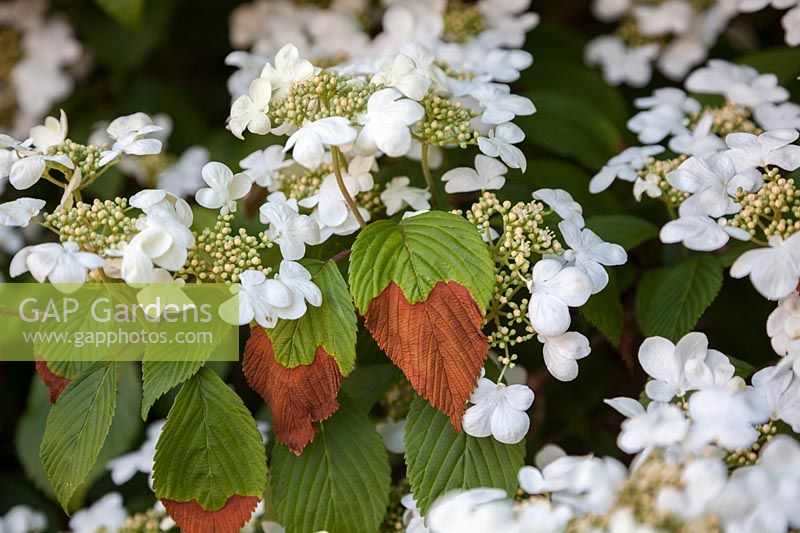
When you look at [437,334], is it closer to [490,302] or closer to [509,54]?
[490,302]

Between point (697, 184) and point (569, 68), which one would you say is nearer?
point (697, 184)

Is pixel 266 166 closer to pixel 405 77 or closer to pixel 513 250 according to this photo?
pixel 405 77

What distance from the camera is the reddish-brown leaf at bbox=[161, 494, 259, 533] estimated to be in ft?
2.91

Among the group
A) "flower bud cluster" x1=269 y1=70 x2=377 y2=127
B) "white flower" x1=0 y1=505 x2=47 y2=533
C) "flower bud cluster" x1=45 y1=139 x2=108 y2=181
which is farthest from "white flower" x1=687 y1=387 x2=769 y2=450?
"white flower" x1=0 y1=505 x2=47 y2=533

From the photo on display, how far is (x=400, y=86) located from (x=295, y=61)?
0.13 meters

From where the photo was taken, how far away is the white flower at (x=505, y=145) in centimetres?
94

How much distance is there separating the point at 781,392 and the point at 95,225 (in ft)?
2.49

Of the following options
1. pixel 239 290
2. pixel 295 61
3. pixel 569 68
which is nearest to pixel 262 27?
pixel 569 68

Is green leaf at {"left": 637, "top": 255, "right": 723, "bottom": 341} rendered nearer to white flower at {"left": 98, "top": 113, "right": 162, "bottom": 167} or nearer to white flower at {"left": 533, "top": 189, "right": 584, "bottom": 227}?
white flower at {"left": 533, "top": 189, "right": 584, "bottom": 227}

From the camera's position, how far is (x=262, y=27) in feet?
5.63

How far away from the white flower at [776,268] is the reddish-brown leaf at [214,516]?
0.59m

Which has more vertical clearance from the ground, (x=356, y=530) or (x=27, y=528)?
(x=356, y=530)

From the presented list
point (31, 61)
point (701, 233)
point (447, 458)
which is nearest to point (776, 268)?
point (701, 233)

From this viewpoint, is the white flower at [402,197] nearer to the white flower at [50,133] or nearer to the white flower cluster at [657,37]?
the white flower at [50,133]
